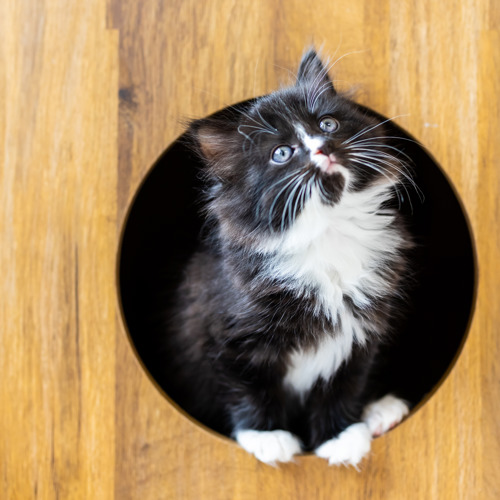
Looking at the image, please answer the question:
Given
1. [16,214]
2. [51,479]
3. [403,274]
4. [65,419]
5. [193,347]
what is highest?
[16,214]

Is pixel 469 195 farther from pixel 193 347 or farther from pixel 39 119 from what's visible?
pixel 39 119

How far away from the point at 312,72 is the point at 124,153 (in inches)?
18.7

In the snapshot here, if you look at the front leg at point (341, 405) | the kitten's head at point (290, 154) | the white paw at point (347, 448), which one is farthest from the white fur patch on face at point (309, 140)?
the white paw at point (347, 448)

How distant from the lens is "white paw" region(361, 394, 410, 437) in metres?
1.39

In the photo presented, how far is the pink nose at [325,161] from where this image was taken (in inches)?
40.9

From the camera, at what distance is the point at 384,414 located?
4.61 feet

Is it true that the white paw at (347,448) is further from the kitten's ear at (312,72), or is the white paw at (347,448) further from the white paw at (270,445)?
the kitten's ear at (312,72)

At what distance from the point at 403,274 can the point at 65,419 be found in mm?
884

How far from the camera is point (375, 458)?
1231mm

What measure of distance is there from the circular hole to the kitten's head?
16.6 inches

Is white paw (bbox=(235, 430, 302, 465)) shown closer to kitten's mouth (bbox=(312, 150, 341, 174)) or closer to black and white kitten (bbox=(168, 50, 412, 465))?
black and white kitten (bbox=(168, 50, 412, 465))

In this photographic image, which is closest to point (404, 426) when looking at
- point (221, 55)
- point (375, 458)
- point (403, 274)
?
point (375, 458)

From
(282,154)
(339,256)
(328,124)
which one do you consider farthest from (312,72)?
(339,256)

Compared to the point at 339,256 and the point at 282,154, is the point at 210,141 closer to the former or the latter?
the point at 282,154
